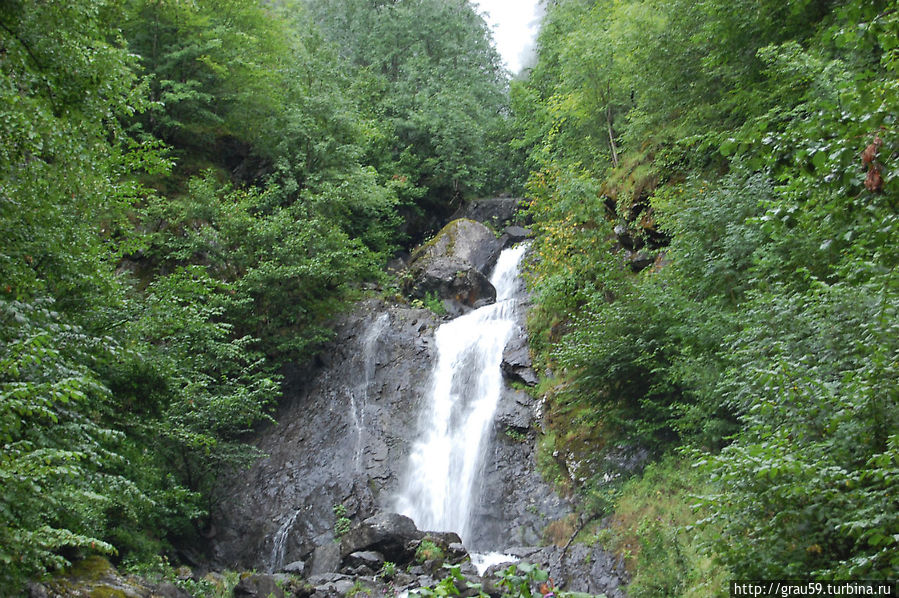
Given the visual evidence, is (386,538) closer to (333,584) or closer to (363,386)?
(333,584)

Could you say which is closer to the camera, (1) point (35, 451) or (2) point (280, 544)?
(1) point (35, 451)

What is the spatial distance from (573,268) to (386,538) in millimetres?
6402

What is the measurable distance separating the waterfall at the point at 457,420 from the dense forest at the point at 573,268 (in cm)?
150

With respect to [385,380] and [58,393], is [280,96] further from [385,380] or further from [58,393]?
[58,393]

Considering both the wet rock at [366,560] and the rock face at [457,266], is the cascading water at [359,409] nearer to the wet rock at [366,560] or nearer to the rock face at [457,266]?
the rock face at [457,266]

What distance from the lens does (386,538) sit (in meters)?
10.4

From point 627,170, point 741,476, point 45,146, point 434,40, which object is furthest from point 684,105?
point 434,40

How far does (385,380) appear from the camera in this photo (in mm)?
15805

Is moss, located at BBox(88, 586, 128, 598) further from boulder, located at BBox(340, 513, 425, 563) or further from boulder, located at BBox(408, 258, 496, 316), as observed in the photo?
boulder, located at BBox(408, 258, 496, 316)

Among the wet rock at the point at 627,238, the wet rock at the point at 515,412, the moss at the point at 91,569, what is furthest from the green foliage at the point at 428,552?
the wet rock at the point at 627,238

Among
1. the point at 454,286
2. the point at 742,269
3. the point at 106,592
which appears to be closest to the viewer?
the point at 106,592

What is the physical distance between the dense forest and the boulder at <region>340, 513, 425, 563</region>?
118 inches

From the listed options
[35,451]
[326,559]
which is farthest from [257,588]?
[35,451]

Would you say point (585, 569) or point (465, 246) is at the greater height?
point (465, 246)
